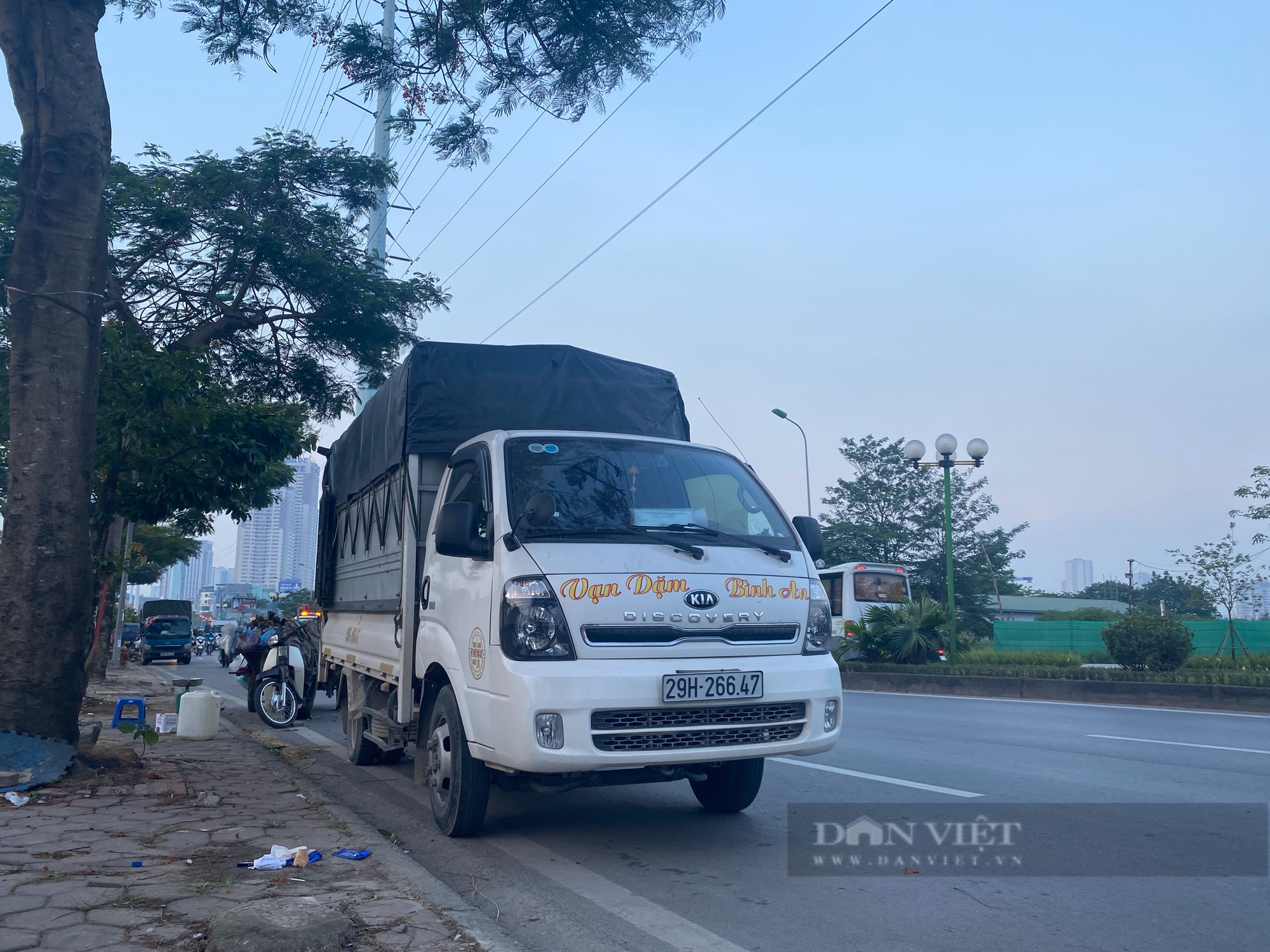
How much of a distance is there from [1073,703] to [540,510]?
553 inches

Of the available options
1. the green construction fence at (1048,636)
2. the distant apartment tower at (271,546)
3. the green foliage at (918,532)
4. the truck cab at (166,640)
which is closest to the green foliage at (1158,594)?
the green foliage at (918,532)

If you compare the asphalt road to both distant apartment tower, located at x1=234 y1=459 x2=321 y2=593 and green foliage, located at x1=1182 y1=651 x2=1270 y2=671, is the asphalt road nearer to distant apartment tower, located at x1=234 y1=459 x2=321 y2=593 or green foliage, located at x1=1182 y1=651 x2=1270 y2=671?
green foliage, located at x1=1182 y1=651 x2=1270 y2=671

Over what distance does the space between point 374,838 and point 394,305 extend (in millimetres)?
12994

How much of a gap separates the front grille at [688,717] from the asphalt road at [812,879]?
711mm

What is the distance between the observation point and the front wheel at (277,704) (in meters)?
12.0

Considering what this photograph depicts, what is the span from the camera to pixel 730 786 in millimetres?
6059

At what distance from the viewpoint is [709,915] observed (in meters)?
4.17

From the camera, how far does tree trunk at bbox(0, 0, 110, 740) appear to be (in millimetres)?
6660

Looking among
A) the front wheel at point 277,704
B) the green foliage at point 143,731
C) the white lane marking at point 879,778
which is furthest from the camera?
the front wheel at point 277,704

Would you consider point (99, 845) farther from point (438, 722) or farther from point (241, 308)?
point (241, 308)

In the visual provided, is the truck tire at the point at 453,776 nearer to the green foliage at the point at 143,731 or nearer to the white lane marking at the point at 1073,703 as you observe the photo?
the green foliage at the point at 143,731

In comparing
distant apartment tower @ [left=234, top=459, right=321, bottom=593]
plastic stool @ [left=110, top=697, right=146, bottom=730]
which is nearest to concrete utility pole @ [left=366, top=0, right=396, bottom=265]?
plastic stool @ [left=110, top=697, right=146, bottom=730]

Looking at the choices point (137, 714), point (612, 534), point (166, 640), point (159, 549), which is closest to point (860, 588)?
point (137, 714)

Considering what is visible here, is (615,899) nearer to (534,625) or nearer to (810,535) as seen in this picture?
(534,625)
